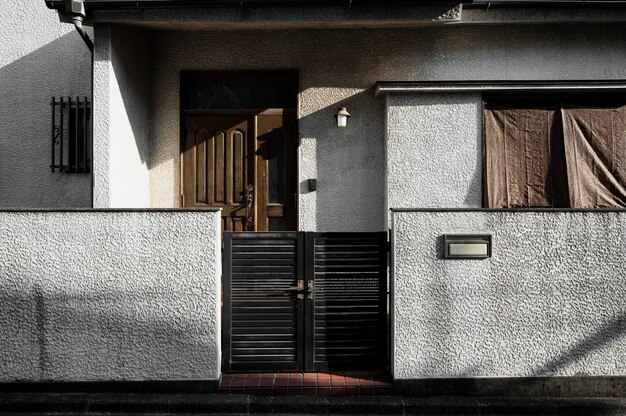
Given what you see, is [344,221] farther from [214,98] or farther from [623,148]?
[623,148]

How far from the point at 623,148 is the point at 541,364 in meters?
3.78

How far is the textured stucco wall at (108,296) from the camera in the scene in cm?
565

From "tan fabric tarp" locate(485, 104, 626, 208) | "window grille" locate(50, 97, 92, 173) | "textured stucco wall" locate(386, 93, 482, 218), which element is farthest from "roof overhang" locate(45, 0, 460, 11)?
"tan fabric tarp" locate(485, 104, 626, 208)

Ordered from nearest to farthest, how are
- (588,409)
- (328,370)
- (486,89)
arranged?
(588,409), (328,370), (486,89)

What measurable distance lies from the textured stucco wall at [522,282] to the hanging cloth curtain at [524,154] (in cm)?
211

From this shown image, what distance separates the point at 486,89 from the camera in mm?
7672

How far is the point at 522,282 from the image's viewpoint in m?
5.74

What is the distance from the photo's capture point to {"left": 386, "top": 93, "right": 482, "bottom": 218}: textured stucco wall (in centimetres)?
779

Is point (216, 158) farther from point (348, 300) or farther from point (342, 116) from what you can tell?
point (348, 300)

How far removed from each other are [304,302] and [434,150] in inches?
125

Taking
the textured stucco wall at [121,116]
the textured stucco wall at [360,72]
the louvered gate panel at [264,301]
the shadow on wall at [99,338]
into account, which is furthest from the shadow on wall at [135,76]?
the louvered gate panel at [264,301]

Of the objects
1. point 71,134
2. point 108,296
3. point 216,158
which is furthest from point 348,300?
point 71,134

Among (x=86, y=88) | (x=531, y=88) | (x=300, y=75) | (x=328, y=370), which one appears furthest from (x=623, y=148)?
Answer: (x=86, y=88)

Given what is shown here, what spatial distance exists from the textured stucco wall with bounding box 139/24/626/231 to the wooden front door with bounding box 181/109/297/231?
0.76ft
